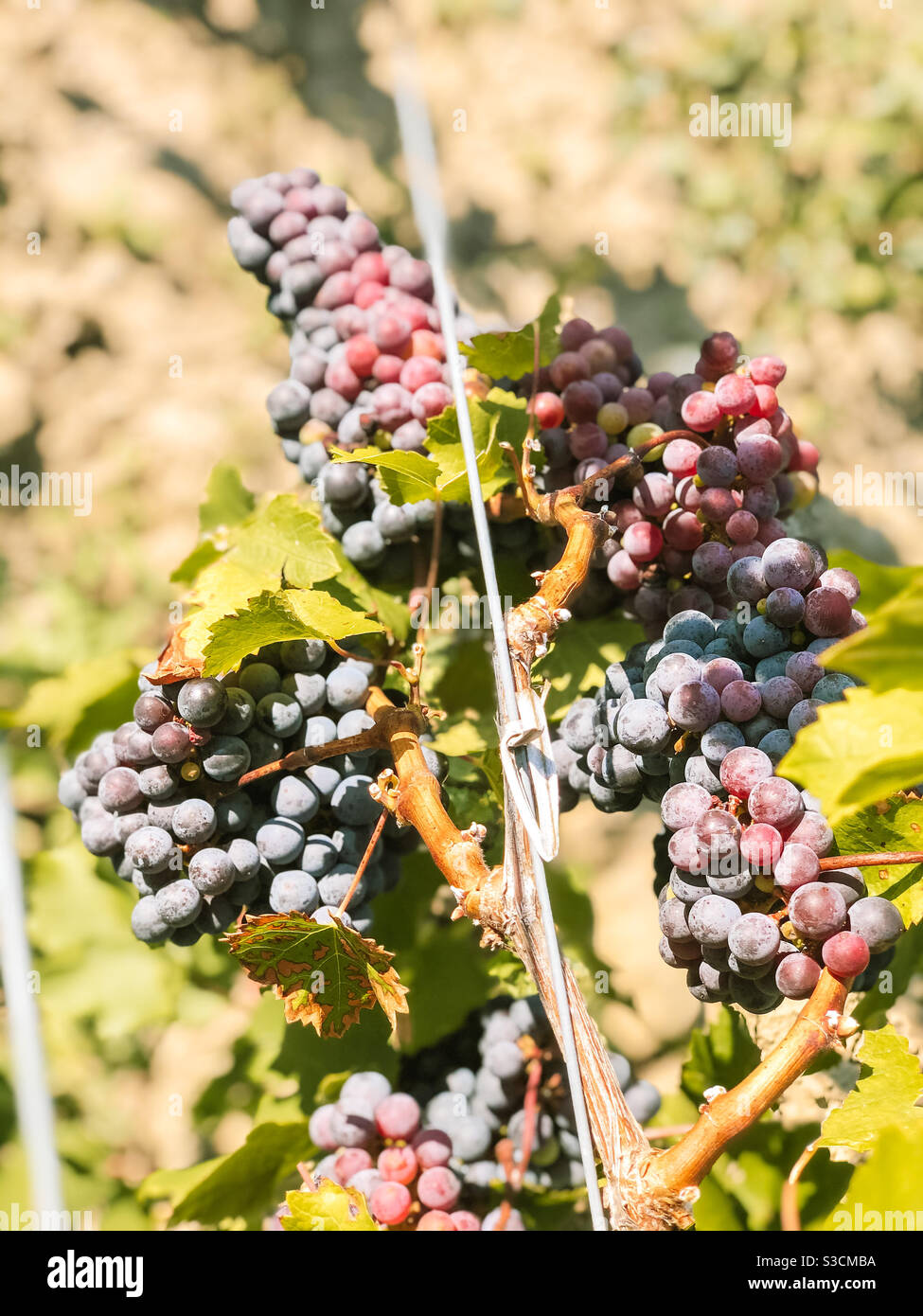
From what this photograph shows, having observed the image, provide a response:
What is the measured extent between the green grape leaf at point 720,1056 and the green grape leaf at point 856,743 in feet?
1.85

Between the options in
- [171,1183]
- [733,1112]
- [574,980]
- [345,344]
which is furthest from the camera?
[171,1183]

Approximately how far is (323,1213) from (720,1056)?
412 millimetres

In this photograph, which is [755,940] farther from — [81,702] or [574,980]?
[81,702]

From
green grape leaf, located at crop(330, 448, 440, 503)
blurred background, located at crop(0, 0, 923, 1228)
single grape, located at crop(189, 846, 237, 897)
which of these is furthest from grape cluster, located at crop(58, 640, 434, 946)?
blurred background, located at crop(0, 0, 923, 1228)

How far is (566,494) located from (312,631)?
22 centimetres

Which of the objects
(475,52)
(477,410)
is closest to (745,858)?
(477,410)

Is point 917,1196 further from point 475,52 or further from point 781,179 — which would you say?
point 475,52

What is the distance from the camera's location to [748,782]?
2.17 ft

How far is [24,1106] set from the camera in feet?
1.97

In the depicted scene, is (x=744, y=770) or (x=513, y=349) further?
(x=513, y=349)

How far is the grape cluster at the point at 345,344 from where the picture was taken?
95cm

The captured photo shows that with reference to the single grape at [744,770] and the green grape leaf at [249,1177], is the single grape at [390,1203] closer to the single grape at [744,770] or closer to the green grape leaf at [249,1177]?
the green grape leaf at [249,1177]

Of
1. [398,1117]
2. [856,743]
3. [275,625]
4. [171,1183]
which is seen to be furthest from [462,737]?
[171,1183]
